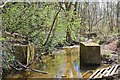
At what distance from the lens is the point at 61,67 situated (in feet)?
6.03

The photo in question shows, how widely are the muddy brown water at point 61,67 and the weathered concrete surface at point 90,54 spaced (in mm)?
55

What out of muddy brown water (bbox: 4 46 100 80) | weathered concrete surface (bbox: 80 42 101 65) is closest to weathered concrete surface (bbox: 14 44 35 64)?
muddy brown water (bbox: 4 46 100 80)

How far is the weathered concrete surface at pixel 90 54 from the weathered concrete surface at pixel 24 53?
0.46 m

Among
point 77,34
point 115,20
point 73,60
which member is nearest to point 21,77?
point 73,60

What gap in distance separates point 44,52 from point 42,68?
0.48 feet

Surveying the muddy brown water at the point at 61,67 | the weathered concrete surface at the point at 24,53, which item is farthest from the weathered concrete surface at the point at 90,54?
the weathered concrete surface at the point at 24,53

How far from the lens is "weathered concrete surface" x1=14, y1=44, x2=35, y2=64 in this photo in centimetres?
181

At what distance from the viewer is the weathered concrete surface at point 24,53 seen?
1814 mm

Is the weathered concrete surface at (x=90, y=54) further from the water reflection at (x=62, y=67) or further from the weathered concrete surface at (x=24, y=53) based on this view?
the weathered concrete surface at (x=24, y=53)

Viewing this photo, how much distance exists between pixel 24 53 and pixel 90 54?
0.61 meters

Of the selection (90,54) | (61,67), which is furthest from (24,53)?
(90,54)

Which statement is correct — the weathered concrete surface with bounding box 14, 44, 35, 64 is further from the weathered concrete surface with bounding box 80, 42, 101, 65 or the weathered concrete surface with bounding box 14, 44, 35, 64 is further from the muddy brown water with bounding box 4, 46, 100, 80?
the weathered concrete surface with bounding box 80, 42, 101, 65

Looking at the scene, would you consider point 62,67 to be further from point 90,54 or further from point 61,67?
point 90,54

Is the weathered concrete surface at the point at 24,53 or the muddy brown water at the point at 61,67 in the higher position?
the weathered concrete surface at the point at 24,53
